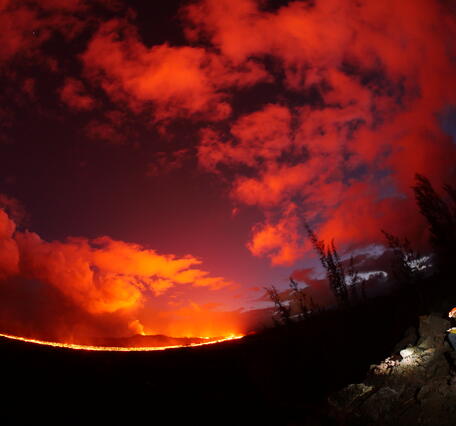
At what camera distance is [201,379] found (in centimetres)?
2800

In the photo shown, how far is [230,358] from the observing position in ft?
111

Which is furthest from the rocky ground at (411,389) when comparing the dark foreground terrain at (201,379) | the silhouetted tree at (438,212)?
the silhouetted tree at (438,212)

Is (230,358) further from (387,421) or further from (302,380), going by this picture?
(387,421)

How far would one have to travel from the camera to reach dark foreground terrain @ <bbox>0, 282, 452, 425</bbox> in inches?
746

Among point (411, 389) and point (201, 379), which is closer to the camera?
point (411, 389)

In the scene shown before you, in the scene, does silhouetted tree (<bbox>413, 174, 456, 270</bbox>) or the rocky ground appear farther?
silhouetted tree (<bbox>413, 174, 456, 270</bbox>)

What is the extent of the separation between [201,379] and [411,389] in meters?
20.7

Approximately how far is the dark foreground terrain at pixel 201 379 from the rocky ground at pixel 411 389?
1557mm

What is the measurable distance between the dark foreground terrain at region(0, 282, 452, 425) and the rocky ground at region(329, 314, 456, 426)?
1557 millimetres

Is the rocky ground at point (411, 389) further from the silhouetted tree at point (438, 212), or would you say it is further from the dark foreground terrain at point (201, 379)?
the silhouetted tree at point (438, 212)

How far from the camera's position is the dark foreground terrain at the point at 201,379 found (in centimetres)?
1894

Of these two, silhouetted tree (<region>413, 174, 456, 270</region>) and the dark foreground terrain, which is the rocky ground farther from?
silhouetted tree (<region>413, 174, 456, 270</region>)

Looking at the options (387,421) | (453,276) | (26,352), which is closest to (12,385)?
(26,352)

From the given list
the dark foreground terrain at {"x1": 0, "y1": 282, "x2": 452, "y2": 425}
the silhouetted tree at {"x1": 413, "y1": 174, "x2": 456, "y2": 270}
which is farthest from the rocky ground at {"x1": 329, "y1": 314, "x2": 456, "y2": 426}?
the silhouetted tree at {"x1": 413, "y1": 174, "x2": 456, "y2": 270}
